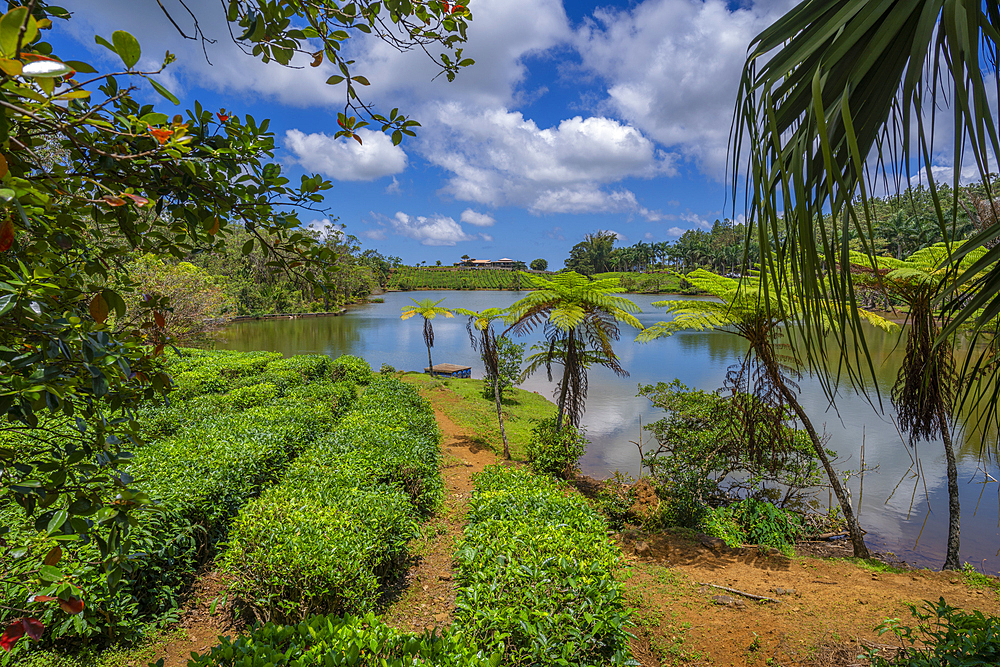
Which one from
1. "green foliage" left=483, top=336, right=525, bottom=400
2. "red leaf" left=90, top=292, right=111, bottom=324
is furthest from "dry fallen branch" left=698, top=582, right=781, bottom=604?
"green foliage" left=483, top=336, right=525, bottom=400

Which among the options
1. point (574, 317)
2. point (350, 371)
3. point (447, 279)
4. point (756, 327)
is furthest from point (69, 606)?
point (447, 279)

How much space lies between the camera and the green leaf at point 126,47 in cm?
81

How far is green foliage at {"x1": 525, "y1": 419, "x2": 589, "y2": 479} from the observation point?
7.63 metres

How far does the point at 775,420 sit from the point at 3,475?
6.23m

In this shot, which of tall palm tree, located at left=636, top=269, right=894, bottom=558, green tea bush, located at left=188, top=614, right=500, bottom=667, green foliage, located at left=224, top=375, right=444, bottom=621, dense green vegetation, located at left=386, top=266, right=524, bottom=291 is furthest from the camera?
dense green vegetation, located at left=386, top=266, right=524, bottom=291

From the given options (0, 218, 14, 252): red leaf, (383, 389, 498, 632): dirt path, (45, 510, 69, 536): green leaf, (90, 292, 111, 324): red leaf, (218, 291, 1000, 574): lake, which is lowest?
(218, 291, 1000, 574): lake

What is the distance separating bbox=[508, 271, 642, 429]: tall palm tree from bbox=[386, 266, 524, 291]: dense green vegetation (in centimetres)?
6402

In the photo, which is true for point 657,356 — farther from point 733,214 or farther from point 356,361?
point 733,214

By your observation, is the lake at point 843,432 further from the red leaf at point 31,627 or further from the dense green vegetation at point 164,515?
the dense green vegetation at point 164,515

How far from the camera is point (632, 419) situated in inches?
491

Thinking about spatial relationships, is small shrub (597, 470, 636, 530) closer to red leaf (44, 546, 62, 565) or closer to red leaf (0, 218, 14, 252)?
red leaf (44, 546, 62, 565)

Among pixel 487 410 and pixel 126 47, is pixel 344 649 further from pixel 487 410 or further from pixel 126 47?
pixel 487 410

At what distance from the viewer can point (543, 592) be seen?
2.79 metres

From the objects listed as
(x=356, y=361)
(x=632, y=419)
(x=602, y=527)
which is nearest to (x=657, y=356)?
(x=632, y=419)
